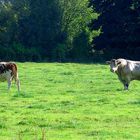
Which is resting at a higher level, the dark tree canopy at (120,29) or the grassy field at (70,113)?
the dark tree canopy at (120,29)

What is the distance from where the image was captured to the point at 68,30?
5631 cm

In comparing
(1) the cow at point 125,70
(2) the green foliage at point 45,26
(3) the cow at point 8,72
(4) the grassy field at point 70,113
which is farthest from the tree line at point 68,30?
(3) the cow at point 8,72

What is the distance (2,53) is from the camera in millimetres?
55531

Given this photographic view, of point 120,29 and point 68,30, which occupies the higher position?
point 68,30

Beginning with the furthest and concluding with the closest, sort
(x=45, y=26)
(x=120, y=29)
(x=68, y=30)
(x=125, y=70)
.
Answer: (x=68, y=30), (x=45, y=26), (x=120, y=29), (x=125, y=70)

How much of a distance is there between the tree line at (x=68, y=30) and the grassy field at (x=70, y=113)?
1096 inches

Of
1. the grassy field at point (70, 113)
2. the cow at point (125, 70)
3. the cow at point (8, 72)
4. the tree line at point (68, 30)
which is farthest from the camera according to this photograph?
the tree line at point (68, 30)

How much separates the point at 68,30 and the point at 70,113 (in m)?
41.1

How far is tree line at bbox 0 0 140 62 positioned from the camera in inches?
2062

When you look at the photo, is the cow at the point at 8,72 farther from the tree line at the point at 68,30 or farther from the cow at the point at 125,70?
Answer: the tree line at the point at 68,30

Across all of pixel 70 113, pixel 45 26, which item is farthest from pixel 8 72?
pixel 45 26

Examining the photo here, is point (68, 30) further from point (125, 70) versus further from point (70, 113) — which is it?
point (70, 113)

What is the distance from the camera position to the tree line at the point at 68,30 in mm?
52375

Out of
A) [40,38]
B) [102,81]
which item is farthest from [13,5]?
[102,81]
